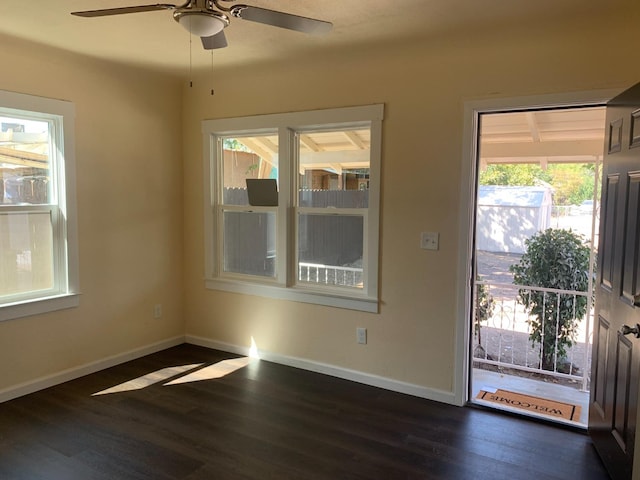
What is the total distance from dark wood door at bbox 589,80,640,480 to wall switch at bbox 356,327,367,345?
1.53 metres

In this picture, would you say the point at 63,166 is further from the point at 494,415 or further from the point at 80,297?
the point at 494,415

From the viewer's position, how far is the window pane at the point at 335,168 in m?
3.60

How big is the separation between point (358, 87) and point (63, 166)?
2.29 meters

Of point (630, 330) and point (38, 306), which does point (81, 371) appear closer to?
point (38, 306)

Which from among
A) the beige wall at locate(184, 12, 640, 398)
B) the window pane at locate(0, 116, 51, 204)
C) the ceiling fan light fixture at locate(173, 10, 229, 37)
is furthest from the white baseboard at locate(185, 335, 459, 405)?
the ceiling fan light fixture at locate(173, 10, 229, 37)

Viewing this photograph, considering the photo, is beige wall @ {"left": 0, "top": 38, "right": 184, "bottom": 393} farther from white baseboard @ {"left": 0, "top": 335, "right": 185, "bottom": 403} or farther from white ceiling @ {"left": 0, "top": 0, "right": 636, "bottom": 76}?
white ceiling @ {"left": 0, "top": 0, "right": 636, "bottom": 76}

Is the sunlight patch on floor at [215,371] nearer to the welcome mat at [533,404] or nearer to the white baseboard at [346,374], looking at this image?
the white baseboard at [346,374]

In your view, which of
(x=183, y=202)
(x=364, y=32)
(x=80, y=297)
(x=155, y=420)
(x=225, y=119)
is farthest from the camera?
(x=183, y=202)

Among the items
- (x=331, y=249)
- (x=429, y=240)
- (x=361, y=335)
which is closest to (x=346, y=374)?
(x=361, y=335)

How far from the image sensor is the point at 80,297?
3.69 meters

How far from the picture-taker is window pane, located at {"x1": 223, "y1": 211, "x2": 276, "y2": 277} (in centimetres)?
413

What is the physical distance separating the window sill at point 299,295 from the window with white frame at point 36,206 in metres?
1.25

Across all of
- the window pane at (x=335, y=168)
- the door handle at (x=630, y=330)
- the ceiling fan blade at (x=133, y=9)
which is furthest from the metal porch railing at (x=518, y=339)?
the ceiling fan blade at (x=133, y=9)

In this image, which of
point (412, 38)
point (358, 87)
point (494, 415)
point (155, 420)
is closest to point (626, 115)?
point (412, 38)
